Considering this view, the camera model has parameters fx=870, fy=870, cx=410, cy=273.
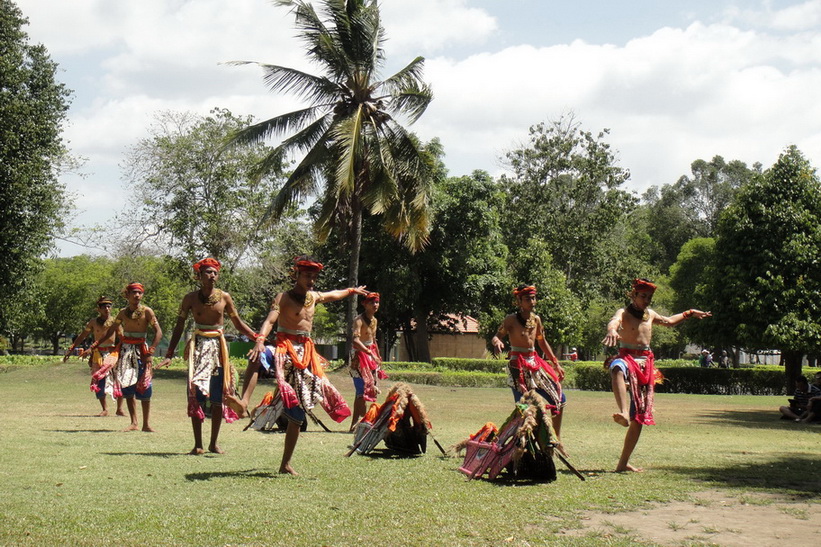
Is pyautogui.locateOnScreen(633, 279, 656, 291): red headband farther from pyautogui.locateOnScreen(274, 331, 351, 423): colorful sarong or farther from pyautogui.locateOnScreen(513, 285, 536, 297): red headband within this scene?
pyautogui.locateOnScreen(274, 331, 351, 423): colorful sarong

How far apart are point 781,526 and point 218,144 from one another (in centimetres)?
3014

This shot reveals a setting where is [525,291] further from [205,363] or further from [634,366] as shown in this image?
[205,363]

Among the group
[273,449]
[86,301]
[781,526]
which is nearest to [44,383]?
[273,449]

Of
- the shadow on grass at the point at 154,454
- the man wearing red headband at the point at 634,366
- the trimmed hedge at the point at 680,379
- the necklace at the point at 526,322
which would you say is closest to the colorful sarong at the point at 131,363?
the shadow on grass at the point at 154,454

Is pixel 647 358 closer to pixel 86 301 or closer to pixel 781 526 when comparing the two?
pixel 781 526

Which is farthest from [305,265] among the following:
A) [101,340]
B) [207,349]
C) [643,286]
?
[101,340]

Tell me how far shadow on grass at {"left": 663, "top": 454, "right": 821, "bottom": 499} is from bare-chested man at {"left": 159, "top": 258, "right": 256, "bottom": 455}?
506 centimetres

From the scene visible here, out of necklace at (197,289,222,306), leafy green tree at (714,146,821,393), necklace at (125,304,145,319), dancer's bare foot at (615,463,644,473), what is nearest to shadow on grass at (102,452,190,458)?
necklace at (197,289,222,306)

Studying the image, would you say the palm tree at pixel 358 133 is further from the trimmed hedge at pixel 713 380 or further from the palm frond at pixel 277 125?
the trimmed hedge at pixel 713 380

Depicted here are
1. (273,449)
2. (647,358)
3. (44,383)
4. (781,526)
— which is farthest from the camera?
(44,383)

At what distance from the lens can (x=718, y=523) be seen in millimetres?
6422

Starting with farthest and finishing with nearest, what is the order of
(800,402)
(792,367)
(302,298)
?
(792,367) → (800,402) → (302,298)

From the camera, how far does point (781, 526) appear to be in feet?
20.9

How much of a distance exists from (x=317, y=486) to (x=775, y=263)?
25.6 meters
